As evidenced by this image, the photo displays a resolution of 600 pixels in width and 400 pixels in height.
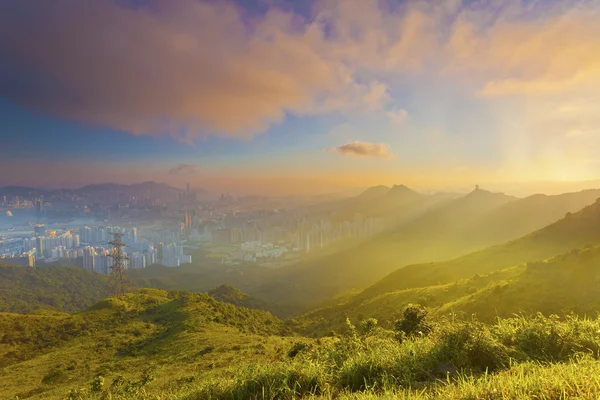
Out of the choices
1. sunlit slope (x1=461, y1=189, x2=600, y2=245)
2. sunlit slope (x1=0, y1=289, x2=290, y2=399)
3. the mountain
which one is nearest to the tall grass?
sunlit slope (x1=0, y1=289, x2=290, y2=399)

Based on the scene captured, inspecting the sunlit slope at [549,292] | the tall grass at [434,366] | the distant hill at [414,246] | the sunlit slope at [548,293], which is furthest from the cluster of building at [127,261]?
the tall grass at [434,366]

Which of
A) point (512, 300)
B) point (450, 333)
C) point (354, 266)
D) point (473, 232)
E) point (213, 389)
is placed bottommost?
point (354, 266)

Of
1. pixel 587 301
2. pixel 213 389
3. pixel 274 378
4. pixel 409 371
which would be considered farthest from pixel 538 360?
pixel 587 301

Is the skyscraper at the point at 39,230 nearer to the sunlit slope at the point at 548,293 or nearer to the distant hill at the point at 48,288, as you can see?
the distant hill at the point at 48,288

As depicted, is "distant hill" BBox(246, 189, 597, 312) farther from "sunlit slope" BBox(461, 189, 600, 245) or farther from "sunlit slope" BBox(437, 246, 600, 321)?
"sunlit slope" BBox(437, 246, 600, 321)

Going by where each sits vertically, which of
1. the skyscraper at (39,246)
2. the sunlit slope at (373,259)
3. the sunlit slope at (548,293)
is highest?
the sunlit slope at (548,293)

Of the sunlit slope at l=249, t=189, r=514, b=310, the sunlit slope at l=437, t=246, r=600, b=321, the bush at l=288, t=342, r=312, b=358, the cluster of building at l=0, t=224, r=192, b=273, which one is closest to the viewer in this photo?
the bush at l=288, t=342, r=312, b=358

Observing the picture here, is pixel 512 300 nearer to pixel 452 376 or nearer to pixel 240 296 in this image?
pixel 452 376
